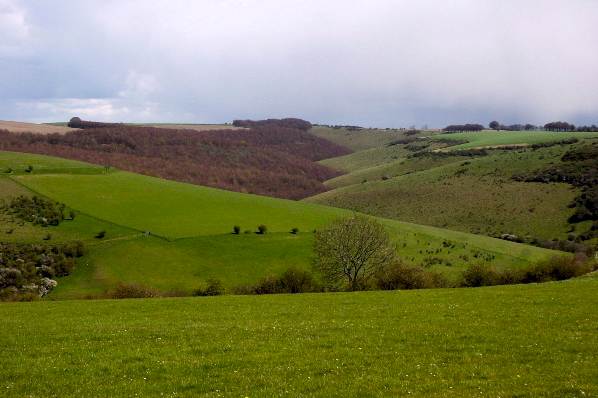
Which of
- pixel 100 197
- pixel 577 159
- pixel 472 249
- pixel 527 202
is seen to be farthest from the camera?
pixel 577 159

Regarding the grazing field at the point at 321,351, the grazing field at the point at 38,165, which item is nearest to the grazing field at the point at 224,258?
the grazing field at the point at 321,351

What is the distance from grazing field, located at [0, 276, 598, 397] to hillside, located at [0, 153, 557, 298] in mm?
35194

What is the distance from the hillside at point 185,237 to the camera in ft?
223

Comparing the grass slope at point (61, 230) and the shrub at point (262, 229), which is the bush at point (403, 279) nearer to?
the shrub at point (262, 229)

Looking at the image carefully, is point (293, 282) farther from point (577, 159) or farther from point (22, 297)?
point (577, 159)

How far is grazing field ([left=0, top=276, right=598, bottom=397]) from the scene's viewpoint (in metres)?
14.5

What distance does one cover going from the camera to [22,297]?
5078 cm

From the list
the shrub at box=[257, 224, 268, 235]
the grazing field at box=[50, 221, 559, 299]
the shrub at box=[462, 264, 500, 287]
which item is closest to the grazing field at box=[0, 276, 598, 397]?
the shrub at box=[462, 264, 500, 287]

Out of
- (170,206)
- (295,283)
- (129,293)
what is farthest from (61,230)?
(295,283)

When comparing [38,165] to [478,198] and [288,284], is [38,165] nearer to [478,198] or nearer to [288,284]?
[288,284]

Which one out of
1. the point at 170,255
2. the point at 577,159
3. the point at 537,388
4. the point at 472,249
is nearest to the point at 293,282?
the point at 170,255

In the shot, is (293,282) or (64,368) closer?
(64,368)

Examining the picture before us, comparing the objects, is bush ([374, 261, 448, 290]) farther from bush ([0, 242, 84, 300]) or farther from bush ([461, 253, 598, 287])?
bush ([0, 242, 84, 300])

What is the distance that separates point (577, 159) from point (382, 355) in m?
138
